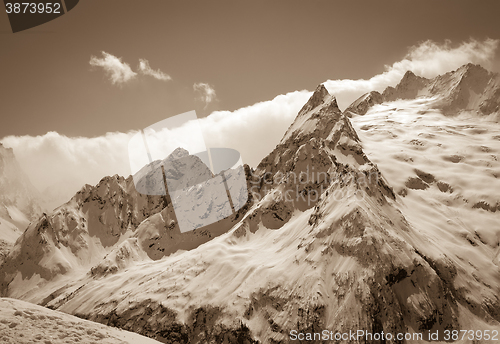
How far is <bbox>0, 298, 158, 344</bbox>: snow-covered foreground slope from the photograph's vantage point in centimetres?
2083

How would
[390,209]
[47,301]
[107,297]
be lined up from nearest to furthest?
1. [390,209]
2. [107,297]
3. [47,301]

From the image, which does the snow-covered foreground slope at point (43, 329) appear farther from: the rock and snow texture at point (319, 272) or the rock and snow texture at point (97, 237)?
the rock and snow texture at point (97, 237)

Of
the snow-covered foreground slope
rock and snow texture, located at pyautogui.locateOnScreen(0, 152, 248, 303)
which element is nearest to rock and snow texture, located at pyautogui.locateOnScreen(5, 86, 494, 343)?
rock and snow texture, located at pyautogui.locateOnScreen(0, 152, 248, 303)

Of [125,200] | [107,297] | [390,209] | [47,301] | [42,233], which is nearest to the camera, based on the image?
[390,209]

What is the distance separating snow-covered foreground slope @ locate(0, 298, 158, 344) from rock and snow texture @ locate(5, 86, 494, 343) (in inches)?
1839

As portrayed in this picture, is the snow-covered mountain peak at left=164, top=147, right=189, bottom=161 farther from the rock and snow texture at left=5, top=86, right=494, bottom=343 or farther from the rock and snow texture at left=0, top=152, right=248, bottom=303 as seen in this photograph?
the rock and snow texture at left=5, top=86, right=494, bottom=343

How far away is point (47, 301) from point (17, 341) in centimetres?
11869

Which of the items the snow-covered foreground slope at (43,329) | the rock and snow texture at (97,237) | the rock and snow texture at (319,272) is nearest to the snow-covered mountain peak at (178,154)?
the rock and snow texture at (97,237)

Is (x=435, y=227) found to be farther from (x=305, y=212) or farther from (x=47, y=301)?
(x=47, y=301)

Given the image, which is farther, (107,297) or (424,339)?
(107,297)

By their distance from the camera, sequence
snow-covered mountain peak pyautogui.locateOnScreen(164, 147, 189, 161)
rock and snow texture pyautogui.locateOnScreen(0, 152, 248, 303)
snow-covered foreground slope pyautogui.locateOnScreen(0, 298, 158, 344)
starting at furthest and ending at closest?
snow-covered mountain peak pyautogui.locateOnScreen(164, 147, 189, 161), rock and snow texture pyautogui.locateOnScreen(0, 152, 248, 303), snow-covered foreground slope pyautogui.locateOnScreen(0, 298, 158, 344)

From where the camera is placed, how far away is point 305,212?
3814 inches

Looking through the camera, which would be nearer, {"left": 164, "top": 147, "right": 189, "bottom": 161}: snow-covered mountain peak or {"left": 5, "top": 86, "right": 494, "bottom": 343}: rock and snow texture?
{"left": 5, "top": 86, "right": 494, "bottom": 343}: rock and snow texture

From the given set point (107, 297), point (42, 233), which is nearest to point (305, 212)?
point (107, 297)
